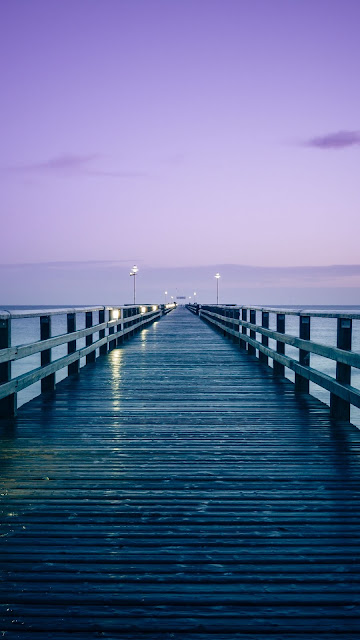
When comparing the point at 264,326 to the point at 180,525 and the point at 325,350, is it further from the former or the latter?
the point at 180,525

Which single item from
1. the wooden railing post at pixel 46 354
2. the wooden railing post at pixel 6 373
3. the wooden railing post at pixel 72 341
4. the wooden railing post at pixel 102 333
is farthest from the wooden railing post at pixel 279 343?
the wooden railing post at pixel 102 333

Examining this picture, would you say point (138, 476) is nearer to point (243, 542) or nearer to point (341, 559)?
point (243, 542)

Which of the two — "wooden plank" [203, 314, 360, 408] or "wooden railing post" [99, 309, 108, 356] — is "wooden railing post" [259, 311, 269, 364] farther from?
"wooden railing post" [99, 309, 108, 356]

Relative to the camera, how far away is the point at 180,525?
344cm

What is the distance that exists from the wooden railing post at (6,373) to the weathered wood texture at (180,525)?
294 millimetres

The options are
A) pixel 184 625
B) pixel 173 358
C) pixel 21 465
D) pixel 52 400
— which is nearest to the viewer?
pixel 184 625

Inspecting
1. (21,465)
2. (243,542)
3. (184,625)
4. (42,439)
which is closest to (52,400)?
(42,439)

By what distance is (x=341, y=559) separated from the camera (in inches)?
117

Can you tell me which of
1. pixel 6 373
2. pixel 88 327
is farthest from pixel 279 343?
pixel 6 373

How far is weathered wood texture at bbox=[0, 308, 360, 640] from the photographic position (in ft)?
8.16

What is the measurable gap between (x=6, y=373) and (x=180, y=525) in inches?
131

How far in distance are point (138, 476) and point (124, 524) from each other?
0.95 meters

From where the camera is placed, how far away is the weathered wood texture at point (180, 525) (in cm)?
249

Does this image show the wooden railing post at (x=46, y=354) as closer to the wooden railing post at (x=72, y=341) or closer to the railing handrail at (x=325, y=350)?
the wooden railing post at (x=72, y=341)
